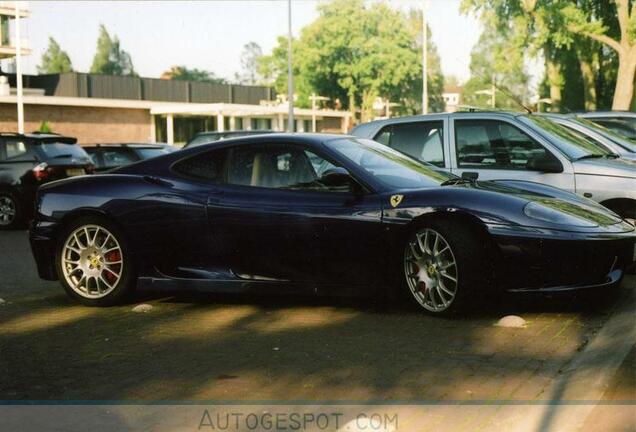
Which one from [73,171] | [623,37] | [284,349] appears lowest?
[284,349]

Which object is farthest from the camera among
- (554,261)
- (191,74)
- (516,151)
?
(191,74)

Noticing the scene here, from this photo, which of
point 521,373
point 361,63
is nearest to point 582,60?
point 521,373

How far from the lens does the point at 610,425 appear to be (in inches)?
157

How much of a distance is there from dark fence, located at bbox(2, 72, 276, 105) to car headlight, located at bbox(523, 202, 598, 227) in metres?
60.1

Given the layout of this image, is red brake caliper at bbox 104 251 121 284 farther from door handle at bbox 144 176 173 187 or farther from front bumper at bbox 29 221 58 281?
door handle at bbox 144 176 173 187

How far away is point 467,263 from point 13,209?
1213cm

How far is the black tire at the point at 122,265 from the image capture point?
7.31 metres

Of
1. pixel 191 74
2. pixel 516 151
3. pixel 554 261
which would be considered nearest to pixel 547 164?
pixel 516 151

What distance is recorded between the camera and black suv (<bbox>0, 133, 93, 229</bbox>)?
53.9ft

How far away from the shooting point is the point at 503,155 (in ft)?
30.6

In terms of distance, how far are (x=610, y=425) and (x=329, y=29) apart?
84.2 metres

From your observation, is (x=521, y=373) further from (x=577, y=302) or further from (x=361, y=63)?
(x=361, y=63)

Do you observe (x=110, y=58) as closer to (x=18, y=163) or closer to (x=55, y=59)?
(x=55, y=59)

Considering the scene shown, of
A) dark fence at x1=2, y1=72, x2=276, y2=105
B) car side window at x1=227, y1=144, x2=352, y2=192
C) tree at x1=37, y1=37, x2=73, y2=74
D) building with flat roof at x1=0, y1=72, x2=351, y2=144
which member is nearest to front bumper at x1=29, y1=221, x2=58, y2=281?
car side window at x1=227, y1=144, x2=352, y2=192
